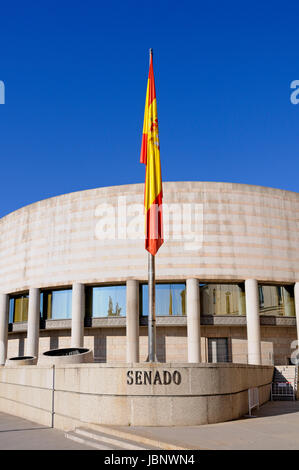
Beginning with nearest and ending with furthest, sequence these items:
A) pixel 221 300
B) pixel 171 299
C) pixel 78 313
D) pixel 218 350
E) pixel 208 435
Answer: pixel 208 435
pixel 78 313
pixel 171 299
pixel 221 300
pixel 218 350

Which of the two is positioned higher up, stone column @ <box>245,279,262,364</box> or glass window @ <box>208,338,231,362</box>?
stone column @ <box>245,279,262,364</box>

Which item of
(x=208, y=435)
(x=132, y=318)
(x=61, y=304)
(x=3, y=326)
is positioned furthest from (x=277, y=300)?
(x=208, y=435)

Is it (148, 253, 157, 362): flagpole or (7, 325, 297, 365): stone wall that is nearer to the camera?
(148, 253, 157, 362): flagpole

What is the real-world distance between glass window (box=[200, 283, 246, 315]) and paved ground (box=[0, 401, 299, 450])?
22396 mm

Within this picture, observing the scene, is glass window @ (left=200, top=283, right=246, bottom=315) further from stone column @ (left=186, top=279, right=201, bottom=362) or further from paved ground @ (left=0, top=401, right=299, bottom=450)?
paved ground @ (left=0, top=401, right=299, bottom=450)

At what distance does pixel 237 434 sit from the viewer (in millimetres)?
12430

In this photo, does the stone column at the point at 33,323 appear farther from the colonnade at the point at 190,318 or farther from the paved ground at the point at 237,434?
the paved ground at the point at 237,434

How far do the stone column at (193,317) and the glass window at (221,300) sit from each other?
2.58 m

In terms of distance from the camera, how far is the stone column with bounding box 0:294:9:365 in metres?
42.8

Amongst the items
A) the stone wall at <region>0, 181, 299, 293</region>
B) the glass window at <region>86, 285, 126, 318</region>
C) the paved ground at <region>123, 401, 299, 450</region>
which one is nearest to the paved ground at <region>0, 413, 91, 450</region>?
the paved ground at <region>123, 401, 299, 450</region>

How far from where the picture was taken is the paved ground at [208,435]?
11.0 meters

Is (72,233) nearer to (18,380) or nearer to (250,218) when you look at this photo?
(250,218)

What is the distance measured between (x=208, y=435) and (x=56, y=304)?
31416mm

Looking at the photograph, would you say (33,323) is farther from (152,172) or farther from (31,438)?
(31,438)
